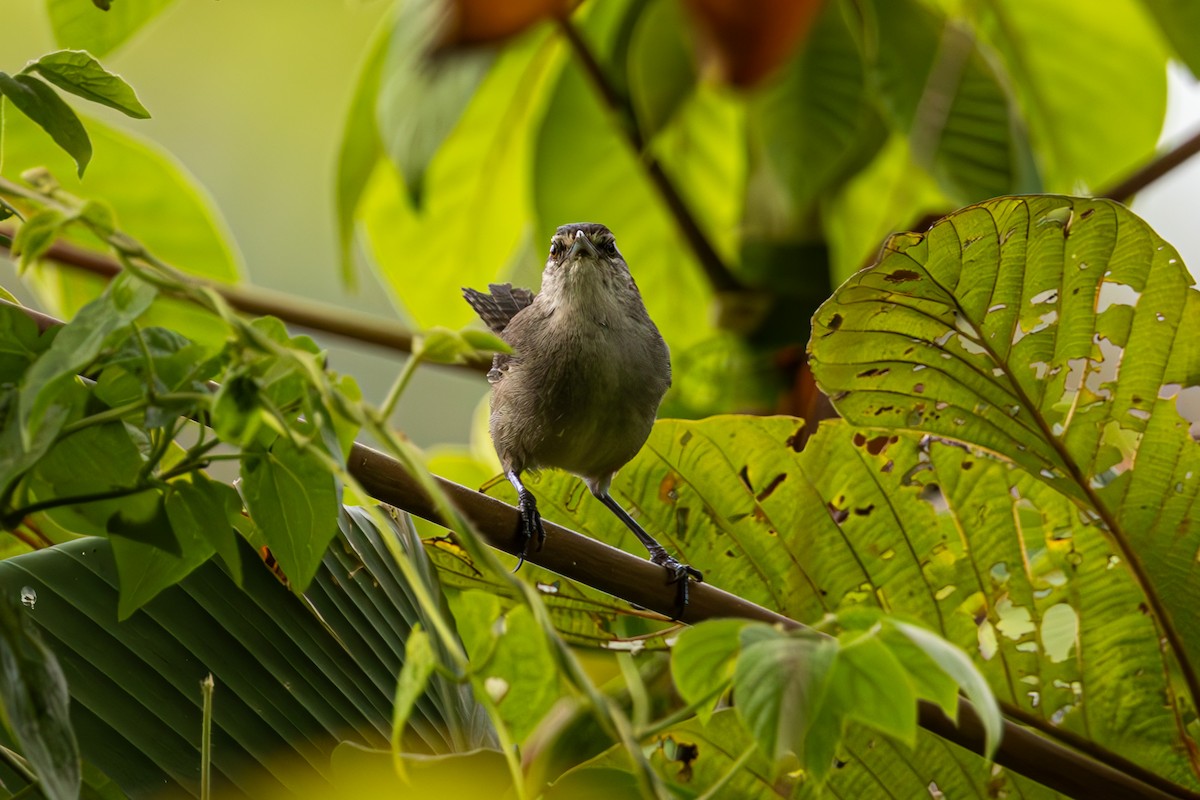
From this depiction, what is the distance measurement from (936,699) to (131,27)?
1.02 metres

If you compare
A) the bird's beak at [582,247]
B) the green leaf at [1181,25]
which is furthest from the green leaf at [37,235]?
the green leaf at [1181,25]

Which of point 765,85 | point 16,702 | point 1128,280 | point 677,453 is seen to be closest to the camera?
point 16,702

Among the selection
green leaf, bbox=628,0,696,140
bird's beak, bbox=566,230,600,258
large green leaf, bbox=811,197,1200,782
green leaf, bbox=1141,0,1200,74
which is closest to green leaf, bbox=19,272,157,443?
large green leaf, bbox=811,197,1200,782

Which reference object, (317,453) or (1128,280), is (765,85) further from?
(317,453)

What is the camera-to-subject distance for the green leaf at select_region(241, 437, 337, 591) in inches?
27.9

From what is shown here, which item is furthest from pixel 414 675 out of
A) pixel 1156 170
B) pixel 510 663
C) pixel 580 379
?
pixel 1156 170

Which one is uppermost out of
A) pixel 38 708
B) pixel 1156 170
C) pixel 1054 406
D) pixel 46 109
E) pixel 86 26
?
pixel 1156 170

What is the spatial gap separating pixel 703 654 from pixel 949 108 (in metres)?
1.62

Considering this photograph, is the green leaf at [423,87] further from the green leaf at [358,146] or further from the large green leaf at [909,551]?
the large green leaf at [909,551]

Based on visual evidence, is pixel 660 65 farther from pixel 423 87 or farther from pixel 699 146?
pixel 699 146

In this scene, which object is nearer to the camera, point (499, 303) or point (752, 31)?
point (752, 31)

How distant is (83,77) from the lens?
0.70 m

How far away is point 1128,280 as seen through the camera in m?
1.12

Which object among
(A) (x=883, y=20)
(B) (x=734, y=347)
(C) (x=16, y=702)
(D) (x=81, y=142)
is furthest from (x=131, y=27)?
(A) (x=883, y=20)
